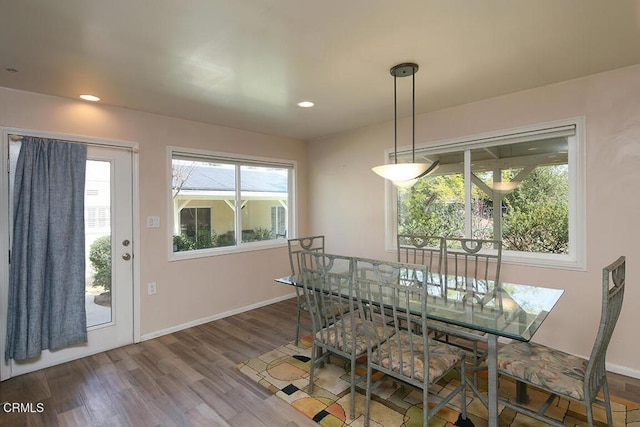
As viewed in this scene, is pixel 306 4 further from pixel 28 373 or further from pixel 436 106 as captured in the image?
pixel 28 373

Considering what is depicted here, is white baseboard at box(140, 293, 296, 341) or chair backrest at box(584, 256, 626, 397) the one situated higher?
chair backrest at box(584, 256, 626, 397)

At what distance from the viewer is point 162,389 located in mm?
2406

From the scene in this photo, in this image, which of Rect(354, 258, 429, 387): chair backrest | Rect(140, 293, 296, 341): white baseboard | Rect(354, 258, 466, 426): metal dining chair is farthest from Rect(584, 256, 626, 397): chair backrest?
Rect(140, 293, 296, 341): white baseboard

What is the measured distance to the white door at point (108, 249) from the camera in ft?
9.93

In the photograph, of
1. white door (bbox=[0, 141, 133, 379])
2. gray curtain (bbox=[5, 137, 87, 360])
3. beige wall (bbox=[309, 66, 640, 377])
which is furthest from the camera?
white door (bbox=[0, 141, 133, 379])

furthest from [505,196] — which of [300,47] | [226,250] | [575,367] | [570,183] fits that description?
[226,250]

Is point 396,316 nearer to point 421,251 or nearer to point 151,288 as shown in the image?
point 421,251

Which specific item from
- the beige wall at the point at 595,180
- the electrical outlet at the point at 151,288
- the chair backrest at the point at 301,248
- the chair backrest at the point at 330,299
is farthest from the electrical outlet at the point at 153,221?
the beige wall at the point at 595,180

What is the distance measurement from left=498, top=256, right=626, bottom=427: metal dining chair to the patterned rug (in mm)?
309

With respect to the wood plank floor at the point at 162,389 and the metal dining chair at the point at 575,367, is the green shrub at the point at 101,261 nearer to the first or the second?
the wood plank floor at the point at 162,389

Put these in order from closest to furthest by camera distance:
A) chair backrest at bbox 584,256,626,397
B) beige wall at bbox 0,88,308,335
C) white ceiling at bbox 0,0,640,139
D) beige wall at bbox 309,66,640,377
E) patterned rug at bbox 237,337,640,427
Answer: chair backrest at bbox 584,256,626,397 < white ceiling at bbox 0,0,640,139 < patterned rug at bbox 237,337,640,427 < beige wall at bbox 309,66,640,377 < beige wall at bbox 0,88,308,335

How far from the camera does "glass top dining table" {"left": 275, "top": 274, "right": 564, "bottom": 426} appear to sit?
1721 millimetres

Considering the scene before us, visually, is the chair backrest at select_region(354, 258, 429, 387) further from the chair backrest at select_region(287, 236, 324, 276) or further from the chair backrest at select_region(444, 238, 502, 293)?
the chair backrest at select_region(444, 238, 502, 293)

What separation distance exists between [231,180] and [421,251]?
2.52 m
